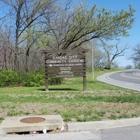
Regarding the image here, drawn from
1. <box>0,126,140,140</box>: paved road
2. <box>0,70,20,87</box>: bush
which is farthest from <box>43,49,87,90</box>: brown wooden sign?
<box>0,126,140,140</box>: paved road

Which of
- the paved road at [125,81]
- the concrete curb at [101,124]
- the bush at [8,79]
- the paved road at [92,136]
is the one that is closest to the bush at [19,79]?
the bush at [8,79]

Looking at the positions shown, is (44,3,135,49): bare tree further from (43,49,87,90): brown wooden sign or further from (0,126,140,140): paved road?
(0,126,140,140): paved road

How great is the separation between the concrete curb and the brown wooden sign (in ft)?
23.2

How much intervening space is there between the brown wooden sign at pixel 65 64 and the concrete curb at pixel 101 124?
23.2 feet

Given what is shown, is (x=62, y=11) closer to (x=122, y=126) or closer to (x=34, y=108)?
(x=34, y=108)

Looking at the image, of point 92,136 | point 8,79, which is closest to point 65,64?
point 8,79

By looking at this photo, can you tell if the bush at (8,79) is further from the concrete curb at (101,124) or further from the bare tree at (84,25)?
the concrete curb at (101,124)

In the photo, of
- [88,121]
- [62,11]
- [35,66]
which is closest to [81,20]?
[62,11]

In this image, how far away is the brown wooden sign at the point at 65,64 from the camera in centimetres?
1226

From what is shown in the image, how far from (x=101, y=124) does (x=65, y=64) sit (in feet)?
24.7

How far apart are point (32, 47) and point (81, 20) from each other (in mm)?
6608

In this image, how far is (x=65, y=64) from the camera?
40.6 ft

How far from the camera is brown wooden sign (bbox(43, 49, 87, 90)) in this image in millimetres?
12258

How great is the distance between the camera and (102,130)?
4.88m
